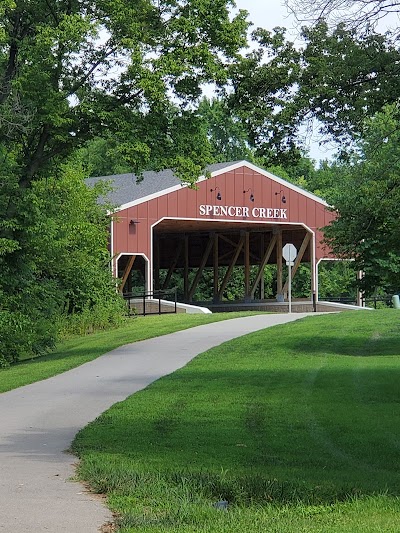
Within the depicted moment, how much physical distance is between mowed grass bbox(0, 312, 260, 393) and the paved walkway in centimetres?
47

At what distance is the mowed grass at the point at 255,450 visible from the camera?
8.05 metres

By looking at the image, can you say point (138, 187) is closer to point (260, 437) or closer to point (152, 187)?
point (152, 187)

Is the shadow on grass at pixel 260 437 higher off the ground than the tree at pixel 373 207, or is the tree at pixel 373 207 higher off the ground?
the tree at pixel 373 207

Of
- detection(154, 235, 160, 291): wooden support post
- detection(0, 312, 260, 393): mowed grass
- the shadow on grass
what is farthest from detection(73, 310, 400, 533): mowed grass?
detection(154, 235, 160, 291): wooden support post

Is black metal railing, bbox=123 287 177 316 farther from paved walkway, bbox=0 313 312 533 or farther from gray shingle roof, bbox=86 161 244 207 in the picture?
A: paved walkway, bbox=0 313 312 533

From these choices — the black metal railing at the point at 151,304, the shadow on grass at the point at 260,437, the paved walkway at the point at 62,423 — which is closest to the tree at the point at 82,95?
the paved walkway at the point at 62,423

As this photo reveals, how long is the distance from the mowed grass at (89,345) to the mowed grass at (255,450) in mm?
2956

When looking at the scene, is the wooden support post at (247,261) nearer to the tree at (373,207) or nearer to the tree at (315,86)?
the tree at (373,207)

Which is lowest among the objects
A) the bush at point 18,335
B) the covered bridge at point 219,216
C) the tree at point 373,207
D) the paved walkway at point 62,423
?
the paved walkway at point 62,423

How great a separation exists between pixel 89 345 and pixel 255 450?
679 inches

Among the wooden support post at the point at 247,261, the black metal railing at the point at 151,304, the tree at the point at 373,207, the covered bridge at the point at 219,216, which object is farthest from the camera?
the wooden support post at the point at 247,261

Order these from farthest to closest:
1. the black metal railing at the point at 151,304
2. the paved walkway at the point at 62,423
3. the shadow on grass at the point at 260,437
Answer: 1. the black metal railing at the point at 151,304
2. the shadow on grass at the point at 260,437
3. the paved walkway at the point at 62,423

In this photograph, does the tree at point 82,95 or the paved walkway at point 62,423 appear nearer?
the paved walkway at point 62,423

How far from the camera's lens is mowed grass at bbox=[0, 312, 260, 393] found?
69.4 ft
